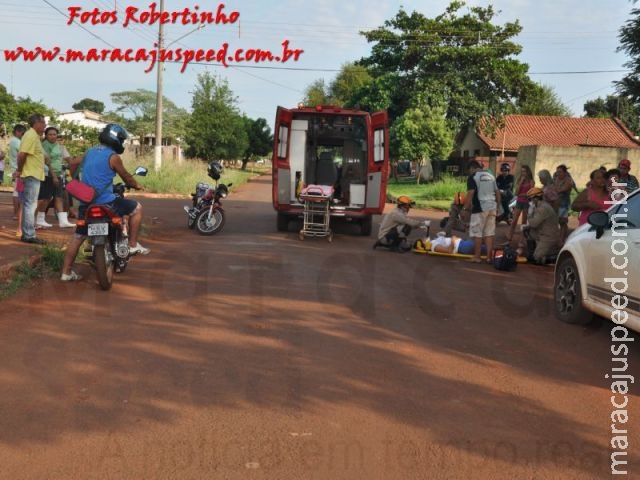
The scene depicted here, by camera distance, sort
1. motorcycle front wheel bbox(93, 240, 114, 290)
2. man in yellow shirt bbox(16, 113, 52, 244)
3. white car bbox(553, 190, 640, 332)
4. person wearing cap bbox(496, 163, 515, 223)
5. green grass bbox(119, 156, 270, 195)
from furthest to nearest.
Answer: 1. green grass bbox(119, 156, 270, 195)
2. person wearing cap bbox(496, 163, 515, 223)
3. man in yellow shirt bbox(16, 113, 52, 244)
4. motorcycle front wheel bbox(93, 240, 114, 290)
5. white car bbox(553, 190, 640, 332)

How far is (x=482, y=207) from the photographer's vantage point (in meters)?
9.51

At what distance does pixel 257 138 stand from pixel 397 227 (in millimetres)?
61365

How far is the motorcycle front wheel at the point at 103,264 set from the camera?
6.38 meters

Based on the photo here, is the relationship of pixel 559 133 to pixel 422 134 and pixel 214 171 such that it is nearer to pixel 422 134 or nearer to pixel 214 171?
pixel 422 134

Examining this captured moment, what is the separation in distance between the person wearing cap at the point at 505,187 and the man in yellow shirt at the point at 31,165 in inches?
395

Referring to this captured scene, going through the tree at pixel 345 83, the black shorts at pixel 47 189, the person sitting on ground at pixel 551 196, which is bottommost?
the black shorts at pixel 47 189

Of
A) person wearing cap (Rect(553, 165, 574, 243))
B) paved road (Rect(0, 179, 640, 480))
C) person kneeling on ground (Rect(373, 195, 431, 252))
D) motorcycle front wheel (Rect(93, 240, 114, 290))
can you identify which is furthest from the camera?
person wearing cap (Rect(553, 165, 574, 243))

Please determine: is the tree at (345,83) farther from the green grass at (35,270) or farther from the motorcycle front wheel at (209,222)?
the green grass at (35,270)

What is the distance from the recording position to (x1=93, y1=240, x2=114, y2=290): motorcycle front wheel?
638cm

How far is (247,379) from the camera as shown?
4.23m

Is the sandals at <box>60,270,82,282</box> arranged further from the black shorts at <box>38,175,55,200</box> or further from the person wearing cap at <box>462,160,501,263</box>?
the person wearing cap at <box>462,160,501,263</box>

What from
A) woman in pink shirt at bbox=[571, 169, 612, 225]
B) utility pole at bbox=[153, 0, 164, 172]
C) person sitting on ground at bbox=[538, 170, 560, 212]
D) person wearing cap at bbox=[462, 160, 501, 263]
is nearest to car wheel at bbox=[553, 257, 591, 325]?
woman in pink shirt at bbox=[571, 169, 612, 225]

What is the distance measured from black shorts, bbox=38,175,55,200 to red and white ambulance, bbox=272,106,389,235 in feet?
12.9

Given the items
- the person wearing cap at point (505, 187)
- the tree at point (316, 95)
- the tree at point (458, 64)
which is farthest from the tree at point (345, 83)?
the person wearing cap at point (505, 187)
